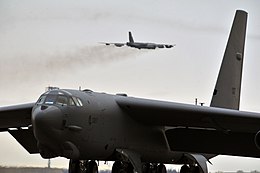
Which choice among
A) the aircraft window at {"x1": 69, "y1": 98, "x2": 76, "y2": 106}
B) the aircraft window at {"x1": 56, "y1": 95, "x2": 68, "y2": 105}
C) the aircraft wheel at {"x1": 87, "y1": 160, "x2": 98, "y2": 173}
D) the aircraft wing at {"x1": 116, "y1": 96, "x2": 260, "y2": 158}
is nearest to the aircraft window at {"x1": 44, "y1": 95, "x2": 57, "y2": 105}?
the aircraft window at {"x1": 56, "y1": 95, "x2": 68, "y2": 105}

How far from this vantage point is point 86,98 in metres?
21.7

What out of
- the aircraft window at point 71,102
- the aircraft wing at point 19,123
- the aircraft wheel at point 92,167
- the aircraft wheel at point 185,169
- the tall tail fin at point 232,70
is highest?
the tall tail fin at point 232,70

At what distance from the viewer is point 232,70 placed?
28469 millimetres

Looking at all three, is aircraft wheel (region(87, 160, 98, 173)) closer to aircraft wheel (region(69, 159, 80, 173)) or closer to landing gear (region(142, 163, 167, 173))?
aircraft wheel (region(69, 159, 80, 173))

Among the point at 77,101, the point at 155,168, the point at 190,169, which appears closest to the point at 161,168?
the point at 155,168

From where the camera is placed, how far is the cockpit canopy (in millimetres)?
20952

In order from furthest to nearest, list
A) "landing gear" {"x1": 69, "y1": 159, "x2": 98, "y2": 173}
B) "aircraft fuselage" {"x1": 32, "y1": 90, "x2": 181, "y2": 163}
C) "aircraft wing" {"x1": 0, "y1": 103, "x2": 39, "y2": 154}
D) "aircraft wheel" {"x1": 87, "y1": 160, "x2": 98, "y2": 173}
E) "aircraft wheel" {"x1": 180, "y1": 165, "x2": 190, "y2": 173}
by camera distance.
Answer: "aircraft wheel" {"x1": 180, "y1": 165, "x2": 190, "y2": 173} → "aircraft wing" {"x1": 0, "y1": 103, "x2": 39, "y2": 154} → "aircraft wheel" {"x1": 87, "y1": 160, "x2": 98, "y2": 173} → "landing gear" {"x1": 69, "y1": 159, "x2": 98, "y2": 173} → "aircraft fuselage" {"x1": 32, "y1": 90, "x2": 181, "y2": 163}

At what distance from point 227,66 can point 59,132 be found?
1016cm

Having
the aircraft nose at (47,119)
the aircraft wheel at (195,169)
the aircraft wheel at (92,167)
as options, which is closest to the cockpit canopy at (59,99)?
the aircraft nose at (47,119)

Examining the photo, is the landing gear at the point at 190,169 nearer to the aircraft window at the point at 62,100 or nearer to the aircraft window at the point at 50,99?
the aircraft window at the point at 62,100

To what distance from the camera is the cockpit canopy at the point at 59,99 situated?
21.0 m

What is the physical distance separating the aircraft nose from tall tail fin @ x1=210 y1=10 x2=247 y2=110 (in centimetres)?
Result: 902

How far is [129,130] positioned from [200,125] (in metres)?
2.50

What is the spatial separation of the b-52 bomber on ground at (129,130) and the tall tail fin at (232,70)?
0.09 metres
